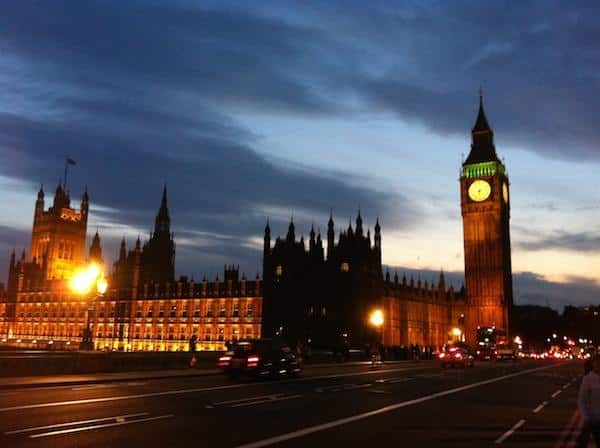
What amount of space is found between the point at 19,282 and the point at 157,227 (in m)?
36.7

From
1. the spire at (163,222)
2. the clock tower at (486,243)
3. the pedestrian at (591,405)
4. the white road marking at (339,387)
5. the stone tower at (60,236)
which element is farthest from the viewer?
the stone tower at (60,236)

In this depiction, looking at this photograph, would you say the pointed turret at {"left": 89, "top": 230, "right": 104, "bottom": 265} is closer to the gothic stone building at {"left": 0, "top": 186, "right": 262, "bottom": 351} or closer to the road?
the gothic stone building at {"left": 0, "top": 186, "right": 262, "bottom": 351}

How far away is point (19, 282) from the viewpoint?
14338 centimetres

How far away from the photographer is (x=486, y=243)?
118562mm

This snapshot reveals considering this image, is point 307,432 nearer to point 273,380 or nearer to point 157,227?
point 273,380

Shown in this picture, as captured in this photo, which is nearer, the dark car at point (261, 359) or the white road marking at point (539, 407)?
the white road marking at point (539, 407)

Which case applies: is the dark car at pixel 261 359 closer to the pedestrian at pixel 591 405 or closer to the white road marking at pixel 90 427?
the white road marking at pixel 90 427

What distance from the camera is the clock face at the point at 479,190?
399ft

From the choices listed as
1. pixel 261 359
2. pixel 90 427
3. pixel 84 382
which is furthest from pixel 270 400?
pixel 261 359

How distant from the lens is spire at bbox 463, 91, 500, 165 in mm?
128000

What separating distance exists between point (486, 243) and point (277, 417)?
11053 centimetres

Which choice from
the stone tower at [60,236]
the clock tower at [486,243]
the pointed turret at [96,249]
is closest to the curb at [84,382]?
the clock tower at [486,243]

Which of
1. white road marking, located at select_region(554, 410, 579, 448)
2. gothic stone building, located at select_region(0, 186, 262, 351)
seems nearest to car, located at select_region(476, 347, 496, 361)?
gothic stone building, located at select_region(0, 186, 262, 351)

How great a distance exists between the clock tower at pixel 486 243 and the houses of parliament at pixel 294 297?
0.20 m
